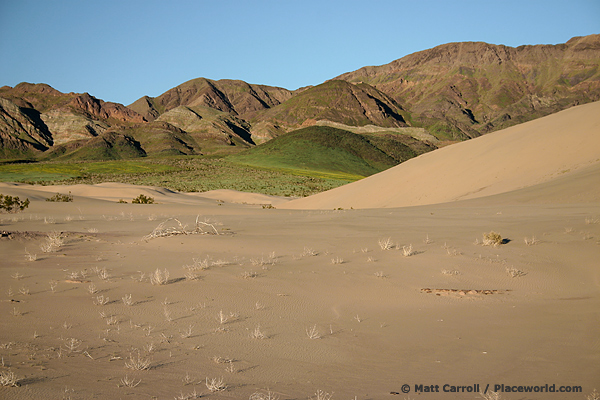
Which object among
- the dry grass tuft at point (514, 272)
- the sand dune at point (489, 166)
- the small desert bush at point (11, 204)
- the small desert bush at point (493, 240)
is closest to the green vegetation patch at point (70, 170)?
the small desert bush at point (11, 204)

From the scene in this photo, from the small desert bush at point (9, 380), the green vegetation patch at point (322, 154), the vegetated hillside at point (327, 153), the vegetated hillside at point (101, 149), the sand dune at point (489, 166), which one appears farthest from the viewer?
the vegetated hillside at point (101, 149)

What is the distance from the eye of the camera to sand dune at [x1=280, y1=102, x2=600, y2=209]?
21.8 metres

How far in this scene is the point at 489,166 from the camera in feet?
80.1

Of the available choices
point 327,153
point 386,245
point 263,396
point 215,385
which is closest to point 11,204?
point 386,245

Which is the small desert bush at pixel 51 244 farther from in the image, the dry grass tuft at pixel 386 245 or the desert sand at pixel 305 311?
the dry grass tuft at pixel 386 245

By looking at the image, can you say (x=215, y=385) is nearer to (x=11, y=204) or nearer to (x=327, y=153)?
(x=11, y=204)

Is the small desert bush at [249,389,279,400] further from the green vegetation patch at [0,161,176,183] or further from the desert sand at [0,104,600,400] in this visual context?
the green vegetation patch at [0,161,176,183]

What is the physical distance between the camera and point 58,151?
16312 centimetres

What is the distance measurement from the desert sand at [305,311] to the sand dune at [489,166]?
395 inches

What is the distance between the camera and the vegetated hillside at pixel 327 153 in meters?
104

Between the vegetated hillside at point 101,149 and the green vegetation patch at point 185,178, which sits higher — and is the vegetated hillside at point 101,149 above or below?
above

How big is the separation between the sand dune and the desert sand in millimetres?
10029

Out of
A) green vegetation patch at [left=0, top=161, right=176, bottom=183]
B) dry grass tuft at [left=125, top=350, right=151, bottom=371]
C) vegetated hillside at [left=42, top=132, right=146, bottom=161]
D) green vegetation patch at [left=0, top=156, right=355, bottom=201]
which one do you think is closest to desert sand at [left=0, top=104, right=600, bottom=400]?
dry grass tuft at [left=125, top=350, right=151, bottom=371]

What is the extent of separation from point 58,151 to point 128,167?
96.1 m
